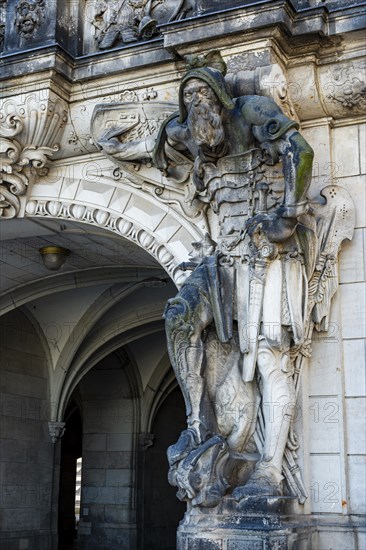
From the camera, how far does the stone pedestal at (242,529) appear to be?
5.43 meters

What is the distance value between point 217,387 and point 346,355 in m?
0.93

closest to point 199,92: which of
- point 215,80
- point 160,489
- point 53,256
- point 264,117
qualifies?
point 215,80

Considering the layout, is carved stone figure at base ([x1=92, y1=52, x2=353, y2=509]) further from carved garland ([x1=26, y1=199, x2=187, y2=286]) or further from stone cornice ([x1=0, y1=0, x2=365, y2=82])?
carved garland ([x1=26, y1=199, x2=187, y2=286])

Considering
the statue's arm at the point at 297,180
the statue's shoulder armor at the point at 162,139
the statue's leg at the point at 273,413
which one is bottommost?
the statue's leg at the point at 273,413

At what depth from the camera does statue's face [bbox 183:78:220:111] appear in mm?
6129

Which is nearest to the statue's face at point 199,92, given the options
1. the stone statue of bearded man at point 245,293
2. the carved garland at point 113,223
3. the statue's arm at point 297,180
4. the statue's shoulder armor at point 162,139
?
the stone statue of bearded man at point 245,293

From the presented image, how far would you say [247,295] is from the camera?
6.10 metres

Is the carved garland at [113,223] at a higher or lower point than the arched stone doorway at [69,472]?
higher

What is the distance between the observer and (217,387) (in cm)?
615

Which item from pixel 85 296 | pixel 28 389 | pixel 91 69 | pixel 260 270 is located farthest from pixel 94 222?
pixel 28 389

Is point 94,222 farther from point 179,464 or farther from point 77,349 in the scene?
point 77,349

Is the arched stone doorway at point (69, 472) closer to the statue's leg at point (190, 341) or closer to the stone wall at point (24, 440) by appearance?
the stone wall at point (24, 440)

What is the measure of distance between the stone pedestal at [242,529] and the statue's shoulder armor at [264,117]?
2.38 metres

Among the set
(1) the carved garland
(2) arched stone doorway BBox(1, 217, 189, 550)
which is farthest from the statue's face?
(2) arched stone doorway BBox(1, 217, 189, 550)
